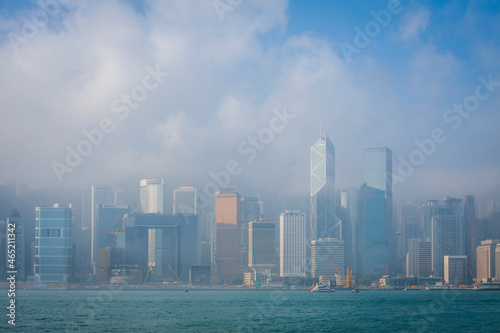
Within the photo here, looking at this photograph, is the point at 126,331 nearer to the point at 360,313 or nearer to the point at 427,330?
the point at 427,330

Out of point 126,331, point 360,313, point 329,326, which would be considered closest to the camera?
point 126,331

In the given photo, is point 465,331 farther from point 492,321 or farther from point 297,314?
point 297,314

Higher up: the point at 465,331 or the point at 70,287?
the point at 465,331

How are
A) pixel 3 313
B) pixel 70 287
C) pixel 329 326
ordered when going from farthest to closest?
1. pixel 70 287
2. pixel 3 313
3. pixel 329 326

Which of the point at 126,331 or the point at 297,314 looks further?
the point at 297,314

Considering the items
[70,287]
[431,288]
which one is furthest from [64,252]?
[431,288]

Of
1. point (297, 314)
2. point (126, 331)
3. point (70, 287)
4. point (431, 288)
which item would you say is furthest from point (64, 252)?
point (126, 331)
